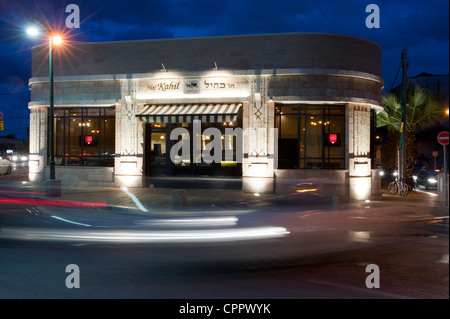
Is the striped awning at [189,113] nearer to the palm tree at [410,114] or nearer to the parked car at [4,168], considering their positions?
the palm tree at [410,114]

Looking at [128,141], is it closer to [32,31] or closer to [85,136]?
[85,136]

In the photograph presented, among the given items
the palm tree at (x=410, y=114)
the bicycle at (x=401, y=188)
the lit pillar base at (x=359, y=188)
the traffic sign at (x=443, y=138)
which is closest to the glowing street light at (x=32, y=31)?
the lit pillar base at (x=359, y=188)

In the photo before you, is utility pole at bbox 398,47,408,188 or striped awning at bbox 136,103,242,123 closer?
striped awning at bbox 136,103,242,123

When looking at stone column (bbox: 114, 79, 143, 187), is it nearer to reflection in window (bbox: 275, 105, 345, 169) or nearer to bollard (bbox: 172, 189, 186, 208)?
bollard (bbox: 172, 189, 186, 208)

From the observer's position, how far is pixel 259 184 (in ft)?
58.1

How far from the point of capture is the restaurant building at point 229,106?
1750 centimetres

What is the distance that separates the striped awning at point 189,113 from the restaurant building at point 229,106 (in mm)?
49

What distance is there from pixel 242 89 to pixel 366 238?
1053 centimetres

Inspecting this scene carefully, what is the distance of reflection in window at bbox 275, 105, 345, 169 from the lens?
17.9 meters

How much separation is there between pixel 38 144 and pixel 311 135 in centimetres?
1402

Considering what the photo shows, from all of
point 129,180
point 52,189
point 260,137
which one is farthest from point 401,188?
point 52,189

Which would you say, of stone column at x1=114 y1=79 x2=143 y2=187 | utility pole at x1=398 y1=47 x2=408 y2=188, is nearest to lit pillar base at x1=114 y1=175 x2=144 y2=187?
stone column at x1=114 y1=79 x2=143 y2=187

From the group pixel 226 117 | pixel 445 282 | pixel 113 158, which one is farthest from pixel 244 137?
pixel 445 282

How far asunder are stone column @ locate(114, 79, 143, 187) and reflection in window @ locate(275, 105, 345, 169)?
6.85m
